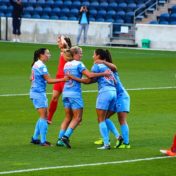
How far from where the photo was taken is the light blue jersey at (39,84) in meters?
15.6

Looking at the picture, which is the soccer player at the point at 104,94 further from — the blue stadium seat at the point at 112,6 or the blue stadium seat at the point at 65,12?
the blue stadium seat at the point at 65,12

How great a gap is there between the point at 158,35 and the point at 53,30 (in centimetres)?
663

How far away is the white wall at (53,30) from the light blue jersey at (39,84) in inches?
1218

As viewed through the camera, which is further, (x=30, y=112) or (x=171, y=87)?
(x=171, y=87)

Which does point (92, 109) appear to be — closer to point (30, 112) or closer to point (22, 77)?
point (30, 112)

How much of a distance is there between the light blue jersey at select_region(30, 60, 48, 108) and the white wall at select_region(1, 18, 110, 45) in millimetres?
30950

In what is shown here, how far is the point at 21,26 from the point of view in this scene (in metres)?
50.3

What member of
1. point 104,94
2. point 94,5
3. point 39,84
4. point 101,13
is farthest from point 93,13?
point 104,94

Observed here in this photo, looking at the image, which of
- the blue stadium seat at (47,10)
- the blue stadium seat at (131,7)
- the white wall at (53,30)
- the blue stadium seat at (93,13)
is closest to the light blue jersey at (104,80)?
the white wall at (53,30)

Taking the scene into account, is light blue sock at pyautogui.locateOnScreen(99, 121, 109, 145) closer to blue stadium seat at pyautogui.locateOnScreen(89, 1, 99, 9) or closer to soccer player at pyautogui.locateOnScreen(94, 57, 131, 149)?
soccer player at pyautogui.locateOnScreen(94, 57, 131, 149)

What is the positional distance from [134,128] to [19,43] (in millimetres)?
30257

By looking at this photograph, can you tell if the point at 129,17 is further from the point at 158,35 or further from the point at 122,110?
the point at 122,110

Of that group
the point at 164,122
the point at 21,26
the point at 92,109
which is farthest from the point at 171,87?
the point at 21,26

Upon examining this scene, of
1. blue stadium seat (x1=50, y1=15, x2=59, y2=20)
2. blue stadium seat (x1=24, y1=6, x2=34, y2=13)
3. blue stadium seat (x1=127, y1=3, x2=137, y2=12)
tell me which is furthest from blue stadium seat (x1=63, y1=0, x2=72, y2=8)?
blue stadium seat (x1=127, y1=3, x2=137, y2=12)
